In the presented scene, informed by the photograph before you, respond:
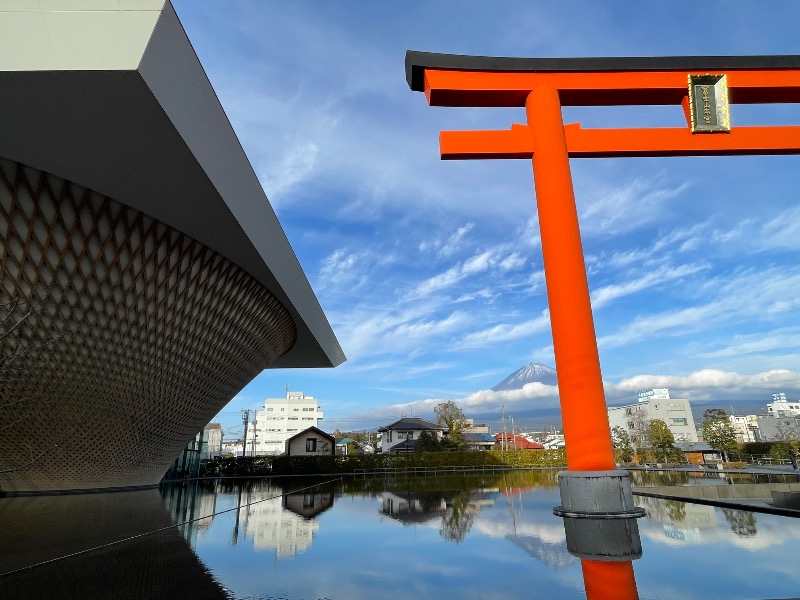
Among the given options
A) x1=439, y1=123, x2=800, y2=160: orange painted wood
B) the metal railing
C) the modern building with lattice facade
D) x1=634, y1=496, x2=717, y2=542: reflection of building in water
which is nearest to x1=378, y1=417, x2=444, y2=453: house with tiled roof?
the metal railing

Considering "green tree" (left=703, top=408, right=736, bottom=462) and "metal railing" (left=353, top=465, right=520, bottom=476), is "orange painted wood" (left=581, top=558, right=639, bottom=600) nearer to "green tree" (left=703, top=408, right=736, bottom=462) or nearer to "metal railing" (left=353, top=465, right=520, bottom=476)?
"metal railing" (left=353, top=465, right=520, bottom=476)

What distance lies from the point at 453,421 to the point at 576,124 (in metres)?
40.4

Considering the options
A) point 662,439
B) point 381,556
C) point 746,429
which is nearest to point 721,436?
point 662,439

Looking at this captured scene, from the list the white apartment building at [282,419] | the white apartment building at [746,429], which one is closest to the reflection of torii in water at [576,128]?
the white apartment building at [746,429]

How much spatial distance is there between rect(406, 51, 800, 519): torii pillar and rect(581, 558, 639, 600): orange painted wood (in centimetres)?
113

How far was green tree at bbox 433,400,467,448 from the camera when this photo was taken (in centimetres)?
4147

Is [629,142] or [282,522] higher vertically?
[629,142]

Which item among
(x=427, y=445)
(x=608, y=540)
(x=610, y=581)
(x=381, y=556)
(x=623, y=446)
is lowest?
(x=623, y=446)

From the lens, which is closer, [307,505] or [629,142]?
[629,142]

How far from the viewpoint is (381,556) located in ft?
22.5

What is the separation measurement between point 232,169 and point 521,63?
5441mm

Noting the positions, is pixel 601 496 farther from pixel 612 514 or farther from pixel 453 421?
pixel 453 421

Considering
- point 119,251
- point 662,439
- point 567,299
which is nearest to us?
point 567,299

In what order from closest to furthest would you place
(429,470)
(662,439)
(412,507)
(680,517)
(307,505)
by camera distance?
(680,517), (412,507), (307,505), (429,470), (662,439)
